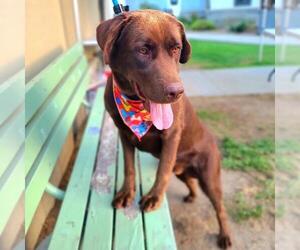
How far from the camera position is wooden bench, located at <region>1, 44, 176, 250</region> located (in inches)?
79.5

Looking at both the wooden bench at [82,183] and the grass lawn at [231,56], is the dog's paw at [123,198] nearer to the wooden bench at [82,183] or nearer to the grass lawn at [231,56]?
the wooden bench at [82,183]

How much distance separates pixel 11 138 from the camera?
1.85 meters

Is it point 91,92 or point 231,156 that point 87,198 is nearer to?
point 231,156

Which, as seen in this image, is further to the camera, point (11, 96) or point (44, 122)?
point (44, 122)

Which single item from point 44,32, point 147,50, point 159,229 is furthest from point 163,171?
→ point 44,32

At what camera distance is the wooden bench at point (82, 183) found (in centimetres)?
202

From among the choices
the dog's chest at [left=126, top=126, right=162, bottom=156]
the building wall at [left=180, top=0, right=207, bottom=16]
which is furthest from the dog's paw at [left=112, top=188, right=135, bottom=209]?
the building wall at [left=180, top=0, right=207, bottom=16]

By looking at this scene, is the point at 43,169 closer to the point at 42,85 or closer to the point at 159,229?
the point at 42,85

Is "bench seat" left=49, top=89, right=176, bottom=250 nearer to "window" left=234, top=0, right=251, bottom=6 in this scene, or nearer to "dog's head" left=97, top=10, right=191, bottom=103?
"dog's head" left=97, top=10, right=191, bottom=103

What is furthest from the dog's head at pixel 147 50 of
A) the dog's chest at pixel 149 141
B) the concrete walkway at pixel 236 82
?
the concrete walkway at pixel 236 82

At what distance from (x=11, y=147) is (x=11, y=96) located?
28cm

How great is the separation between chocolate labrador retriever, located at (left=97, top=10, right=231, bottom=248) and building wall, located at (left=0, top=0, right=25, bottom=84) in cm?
61

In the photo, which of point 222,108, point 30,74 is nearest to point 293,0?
point 222,108

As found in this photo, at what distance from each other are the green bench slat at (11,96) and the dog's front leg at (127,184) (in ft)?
2.24
